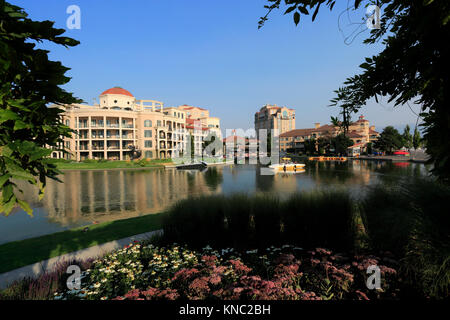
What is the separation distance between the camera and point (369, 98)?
464cm

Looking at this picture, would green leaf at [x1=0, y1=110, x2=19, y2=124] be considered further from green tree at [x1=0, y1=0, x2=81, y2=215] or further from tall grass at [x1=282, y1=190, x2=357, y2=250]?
tall grass at [x1=282, y1=190, x2=357, y2=250]

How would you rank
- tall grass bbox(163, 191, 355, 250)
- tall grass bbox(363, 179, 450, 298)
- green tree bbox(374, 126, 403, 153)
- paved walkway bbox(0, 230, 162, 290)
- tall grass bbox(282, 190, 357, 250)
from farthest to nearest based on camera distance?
green tree bbox(374, 126, 403, 153) → tall grass bbox(163, 191, 355, 250) → tall grass bbox(282, 190, 357, 250) → paved walkway bbox(0, 230, 162, 290) → tall grass bbox(363, 179, 450, 298)

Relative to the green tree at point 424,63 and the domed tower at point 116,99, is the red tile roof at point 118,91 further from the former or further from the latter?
the green tree at point 424,63

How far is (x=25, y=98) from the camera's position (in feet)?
6.56

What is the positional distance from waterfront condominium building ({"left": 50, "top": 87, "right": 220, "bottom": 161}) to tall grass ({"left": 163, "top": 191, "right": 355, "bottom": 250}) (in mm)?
58693

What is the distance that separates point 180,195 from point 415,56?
1803 centimetres

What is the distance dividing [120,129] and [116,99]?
10.2 m

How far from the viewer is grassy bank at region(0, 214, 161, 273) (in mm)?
6465

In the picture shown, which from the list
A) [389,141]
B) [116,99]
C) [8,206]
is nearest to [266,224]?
[8,206]

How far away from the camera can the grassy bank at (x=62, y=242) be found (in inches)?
255

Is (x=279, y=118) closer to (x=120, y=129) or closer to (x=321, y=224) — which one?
(x=120, y=129)

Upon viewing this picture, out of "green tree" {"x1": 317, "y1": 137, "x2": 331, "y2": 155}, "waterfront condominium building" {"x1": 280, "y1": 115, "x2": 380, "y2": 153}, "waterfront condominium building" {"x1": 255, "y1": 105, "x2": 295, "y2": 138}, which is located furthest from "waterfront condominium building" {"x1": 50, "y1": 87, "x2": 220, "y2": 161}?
"waterfront condominium building" {"x1": 255, "y1": 105, "x2": 295, "y2": 138}

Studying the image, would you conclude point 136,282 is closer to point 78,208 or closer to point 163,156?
point 78,208

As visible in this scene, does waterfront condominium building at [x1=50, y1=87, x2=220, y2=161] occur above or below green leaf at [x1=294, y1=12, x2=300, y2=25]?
above
